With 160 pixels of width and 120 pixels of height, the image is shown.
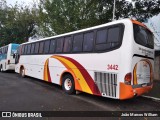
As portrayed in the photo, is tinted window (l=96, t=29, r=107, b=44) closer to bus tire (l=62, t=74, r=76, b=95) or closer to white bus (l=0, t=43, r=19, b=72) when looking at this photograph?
bus tire (l=62, t=74, r=76, b=95)

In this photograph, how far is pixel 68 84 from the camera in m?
9.88

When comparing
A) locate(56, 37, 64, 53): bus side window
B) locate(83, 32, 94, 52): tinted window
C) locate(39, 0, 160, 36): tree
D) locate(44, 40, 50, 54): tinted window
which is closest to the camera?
locate(83, 32, 94, 52): tinted window

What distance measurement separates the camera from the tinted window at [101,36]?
7.77 metres

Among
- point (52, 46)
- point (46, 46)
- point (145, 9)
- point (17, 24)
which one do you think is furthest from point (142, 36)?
point (17, 24)

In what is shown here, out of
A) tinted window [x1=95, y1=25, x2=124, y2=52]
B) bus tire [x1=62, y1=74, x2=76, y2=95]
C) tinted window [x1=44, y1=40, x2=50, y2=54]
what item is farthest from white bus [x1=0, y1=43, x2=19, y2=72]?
tinted window [x1=95, y1=25, x2=124, y2=52]

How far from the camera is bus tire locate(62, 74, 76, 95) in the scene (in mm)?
9392

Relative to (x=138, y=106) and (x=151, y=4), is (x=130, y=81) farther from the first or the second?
(x=151, y=4)

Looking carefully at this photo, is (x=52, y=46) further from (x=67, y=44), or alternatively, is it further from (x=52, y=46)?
(x=67, y=44)

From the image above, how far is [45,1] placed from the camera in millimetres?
20953

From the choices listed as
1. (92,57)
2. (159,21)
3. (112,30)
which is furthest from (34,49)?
(159,21)

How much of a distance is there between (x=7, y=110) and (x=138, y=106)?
15.9ft

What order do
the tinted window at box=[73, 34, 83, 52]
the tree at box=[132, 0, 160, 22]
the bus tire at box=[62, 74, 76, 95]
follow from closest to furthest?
1. the tinted window at box=[73, 34, 83, 52]
2. the bus tire at box=[62, 74, 76, 95]
3. the tree at box=[132, 0, 160, 22]

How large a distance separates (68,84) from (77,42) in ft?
7.19

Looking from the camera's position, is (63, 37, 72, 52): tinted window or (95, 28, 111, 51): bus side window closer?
(95, 28, 111, 51): bus side window
